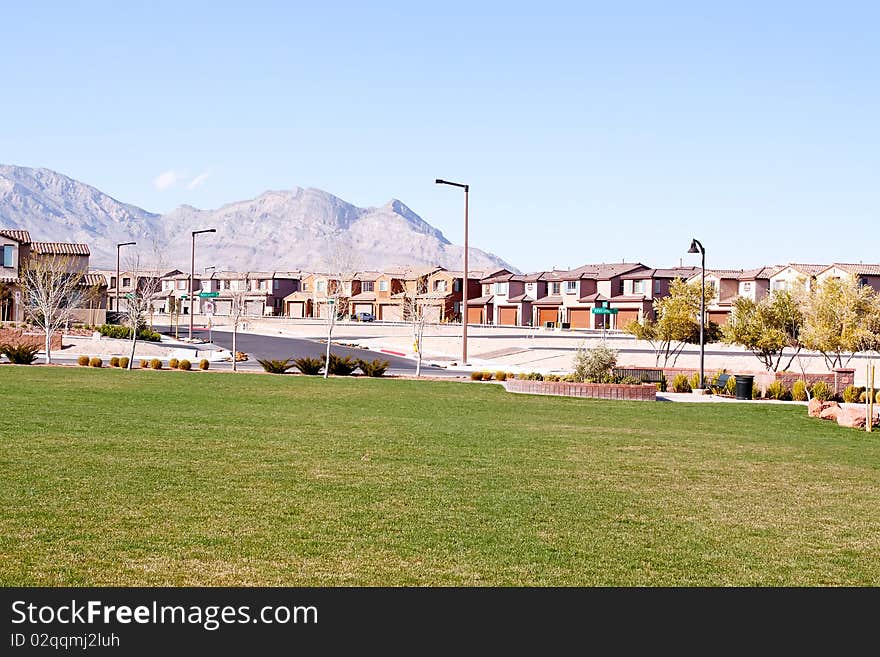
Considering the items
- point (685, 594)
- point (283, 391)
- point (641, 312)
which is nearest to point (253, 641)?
point (685, 594)

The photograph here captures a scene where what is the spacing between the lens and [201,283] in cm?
15875

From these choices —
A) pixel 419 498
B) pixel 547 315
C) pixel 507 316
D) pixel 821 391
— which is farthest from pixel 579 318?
pixel 419 498

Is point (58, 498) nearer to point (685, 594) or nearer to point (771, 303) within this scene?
point (685, 594)

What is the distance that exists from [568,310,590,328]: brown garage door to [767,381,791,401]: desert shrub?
70449 mm

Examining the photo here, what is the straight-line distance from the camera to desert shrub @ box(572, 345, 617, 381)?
30781mm

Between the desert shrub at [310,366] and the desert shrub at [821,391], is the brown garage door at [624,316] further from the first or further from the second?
the desert shrub at [821,391]

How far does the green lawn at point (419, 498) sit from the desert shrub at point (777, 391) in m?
8.55

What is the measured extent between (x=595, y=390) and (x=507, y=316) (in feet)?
273

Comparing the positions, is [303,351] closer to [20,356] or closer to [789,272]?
[20,356]

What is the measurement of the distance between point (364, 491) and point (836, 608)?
20.2ft

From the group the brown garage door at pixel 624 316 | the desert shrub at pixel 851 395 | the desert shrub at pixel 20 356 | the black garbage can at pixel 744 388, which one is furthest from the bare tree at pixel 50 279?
the brown garage door at pixel 624 316

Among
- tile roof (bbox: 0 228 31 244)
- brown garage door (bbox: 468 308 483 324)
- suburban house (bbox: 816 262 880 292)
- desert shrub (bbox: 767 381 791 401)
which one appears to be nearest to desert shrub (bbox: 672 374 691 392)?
Answer: desert shrub (bbox: 767 381 791 401)

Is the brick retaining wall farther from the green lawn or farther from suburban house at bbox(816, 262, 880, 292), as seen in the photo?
suburban house at bbox(816, 262, 880, 292)

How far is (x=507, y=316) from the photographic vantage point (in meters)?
112
